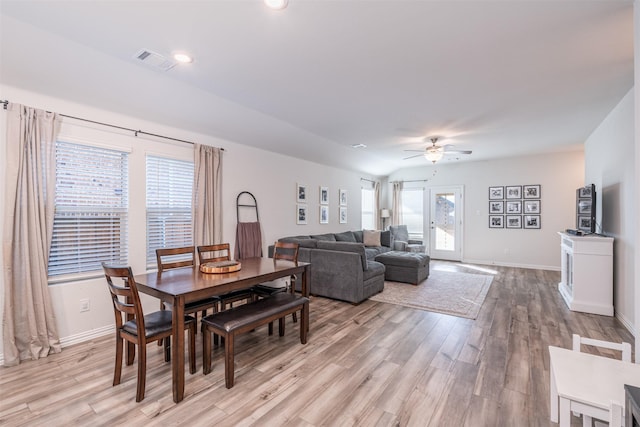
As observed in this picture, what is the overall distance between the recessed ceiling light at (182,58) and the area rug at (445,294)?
3836mm

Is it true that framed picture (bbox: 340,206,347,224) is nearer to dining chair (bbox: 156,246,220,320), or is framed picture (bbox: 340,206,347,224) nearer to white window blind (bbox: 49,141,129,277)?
dining chair (bbox: 156,246,220,320)

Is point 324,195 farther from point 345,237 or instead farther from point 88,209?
point 88,209

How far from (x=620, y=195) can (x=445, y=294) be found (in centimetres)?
253

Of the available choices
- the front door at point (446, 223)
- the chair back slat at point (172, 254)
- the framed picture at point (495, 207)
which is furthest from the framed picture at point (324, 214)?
the framed picture at point (495, 207)

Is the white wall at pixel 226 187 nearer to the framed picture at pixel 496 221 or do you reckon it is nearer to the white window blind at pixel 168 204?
the white window blind at pixel 168 204

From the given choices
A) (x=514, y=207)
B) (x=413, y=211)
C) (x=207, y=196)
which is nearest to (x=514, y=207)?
(x=514, y=207)

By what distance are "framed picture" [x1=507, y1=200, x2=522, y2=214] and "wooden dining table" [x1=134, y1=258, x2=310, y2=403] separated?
623cm

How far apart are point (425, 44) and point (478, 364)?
2.77m

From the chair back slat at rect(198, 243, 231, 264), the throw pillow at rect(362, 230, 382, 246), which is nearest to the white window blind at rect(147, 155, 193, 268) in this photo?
the chair back slat at rect(198, 243, 231, 264)

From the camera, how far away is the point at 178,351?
204cm

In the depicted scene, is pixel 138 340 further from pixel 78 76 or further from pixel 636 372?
pixel 636 372

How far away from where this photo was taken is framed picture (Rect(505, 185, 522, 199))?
6.93 metres

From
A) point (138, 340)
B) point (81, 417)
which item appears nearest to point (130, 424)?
point (81, 417)

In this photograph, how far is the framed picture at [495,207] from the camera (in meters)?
7.18
